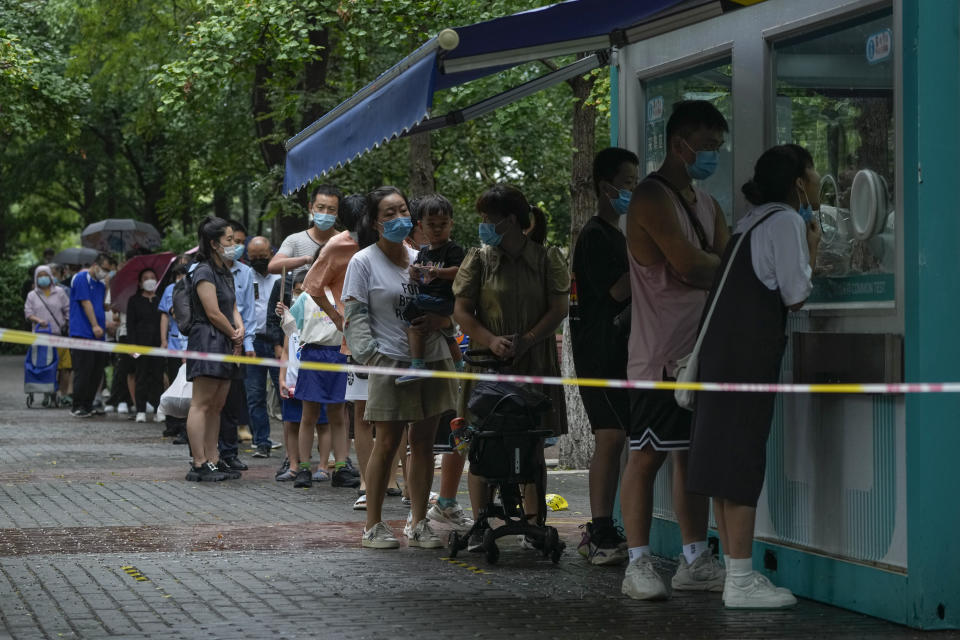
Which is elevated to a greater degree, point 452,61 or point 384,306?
point 452,61

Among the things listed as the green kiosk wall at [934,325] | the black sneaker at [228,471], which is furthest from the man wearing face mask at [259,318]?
the green kiosk wall at [934,325]

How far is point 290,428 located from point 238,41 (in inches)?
276

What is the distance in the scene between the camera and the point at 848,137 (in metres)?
6.48

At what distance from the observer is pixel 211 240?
38.0ft

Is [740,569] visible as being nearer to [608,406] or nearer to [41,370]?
[608,406]

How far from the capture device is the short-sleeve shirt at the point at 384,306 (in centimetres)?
803

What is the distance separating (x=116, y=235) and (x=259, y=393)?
17299 millimetres

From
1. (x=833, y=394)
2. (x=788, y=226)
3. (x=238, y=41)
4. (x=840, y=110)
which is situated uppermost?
(x=238, y=41)

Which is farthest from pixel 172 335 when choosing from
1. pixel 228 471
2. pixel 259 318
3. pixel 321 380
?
pixel 321 380

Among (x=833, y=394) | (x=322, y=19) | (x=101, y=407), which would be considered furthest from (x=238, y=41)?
(x=833, y=394)

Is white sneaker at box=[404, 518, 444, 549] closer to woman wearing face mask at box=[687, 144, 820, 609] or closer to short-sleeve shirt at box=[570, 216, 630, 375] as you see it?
short-sleeve shirt at box=[570, 216, 630, 375]

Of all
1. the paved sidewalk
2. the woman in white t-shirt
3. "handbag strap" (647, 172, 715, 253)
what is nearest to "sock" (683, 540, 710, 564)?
the paved sidewalk

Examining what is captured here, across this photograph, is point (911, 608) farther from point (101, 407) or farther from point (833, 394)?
point (101, 407)

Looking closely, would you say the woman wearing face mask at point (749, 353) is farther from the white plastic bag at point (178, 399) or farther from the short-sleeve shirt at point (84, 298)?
the short-sleeve shirt at point (84, 298)
